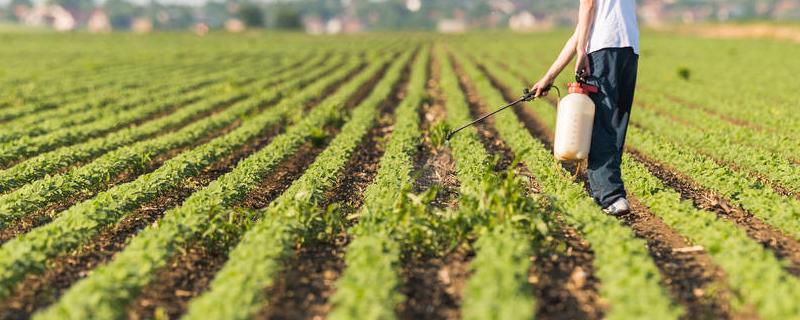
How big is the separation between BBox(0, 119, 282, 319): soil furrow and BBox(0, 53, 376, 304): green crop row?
134 mm

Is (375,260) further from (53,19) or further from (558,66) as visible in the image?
(53,19)

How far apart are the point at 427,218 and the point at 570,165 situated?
409 cm

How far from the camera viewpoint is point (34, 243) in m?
4.68

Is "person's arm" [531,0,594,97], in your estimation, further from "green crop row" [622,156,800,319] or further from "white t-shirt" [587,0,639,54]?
"green crop row" [622,156,800,319]

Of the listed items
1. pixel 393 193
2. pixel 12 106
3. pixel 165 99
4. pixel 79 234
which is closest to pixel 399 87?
pixel 165 99

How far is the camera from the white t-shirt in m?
5.64

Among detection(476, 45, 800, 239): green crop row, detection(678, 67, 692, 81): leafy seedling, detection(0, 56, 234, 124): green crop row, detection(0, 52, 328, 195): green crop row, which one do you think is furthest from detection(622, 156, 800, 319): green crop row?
detection(678, 67, 692, 81): leafy seedling

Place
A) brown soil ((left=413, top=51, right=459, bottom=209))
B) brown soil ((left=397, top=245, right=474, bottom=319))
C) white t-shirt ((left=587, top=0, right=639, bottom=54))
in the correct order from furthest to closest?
brown soil ((left=413, top=51, right=459, bottom=209))
white t-shirt ((left=587, top=0, right=639, bottom=54))
brown soil ((left=397, top=245, right=474, bottom=319))

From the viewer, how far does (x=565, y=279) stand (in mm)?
4539

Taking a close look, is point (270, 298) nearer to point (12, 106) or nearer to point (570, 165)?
point (570, 165)

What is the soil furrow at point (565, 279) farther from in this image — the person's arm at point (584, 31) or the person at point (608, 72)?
the person's arm at point (584, 31)

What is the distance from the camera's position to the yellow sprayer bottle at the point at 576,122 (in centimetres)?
573

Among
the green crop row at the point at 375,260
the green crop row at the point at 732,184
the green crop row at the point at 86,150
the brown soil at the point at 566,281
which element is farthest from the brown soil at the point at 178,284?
the green crop row at the point at 732,184

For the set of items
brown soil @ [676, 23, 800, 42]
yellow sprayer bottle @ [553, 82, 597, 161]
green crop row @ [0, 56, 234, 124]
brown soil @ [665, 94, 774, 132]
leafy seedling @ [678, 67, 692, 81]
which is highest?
yellow sprayer bottle @ [553, 82, 597, 161]
